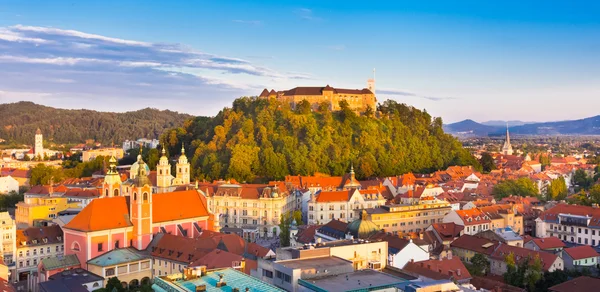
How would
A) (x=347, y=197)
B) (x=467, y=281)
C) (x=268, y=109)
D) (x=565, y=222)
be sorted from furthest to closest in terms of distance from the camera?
1. (x=268, y=109)
2. (x=347, y=197)
3. (x=565, y=222)
4. (x=467, y=281)

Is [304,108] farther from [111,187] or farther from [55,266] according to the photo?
[55,266]

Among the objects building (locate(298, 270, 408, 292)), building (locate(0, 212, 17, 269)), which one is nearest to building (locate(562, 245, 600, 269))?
building (locate(298, 270, 408, 292))

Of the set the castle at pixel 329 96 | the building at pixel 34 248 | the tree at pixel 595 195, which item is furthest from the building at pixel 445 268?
the castle at pixel 329 96

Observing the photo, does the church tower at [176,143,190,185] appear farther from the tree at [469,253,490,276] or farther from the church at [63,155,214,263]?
the tree at [469,253,490,276]

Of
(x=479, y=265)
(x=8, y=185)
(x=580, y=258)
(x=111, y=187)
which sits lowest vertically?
(x=580, y=258)

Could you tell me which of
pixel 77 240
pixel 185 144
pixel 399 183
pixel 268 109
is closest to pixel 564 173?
pixel 399 183

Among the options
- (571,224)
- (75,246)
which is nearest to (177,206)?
(75,246)

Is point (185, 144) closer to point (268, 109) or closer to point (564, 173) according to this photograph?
point (268, 109)
